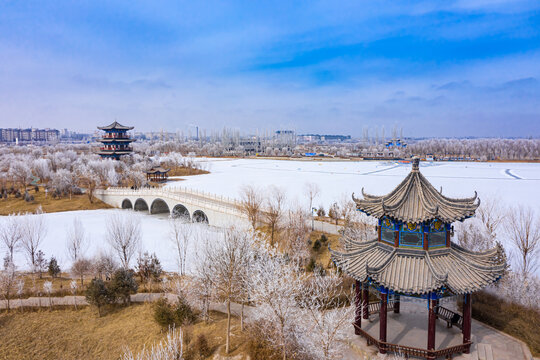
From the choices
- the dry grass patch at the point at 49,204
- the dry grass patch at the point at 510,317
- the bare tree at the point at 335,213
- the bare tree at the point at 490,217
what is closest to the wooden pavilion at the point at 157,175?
the dry grass patch at the point at 49,204

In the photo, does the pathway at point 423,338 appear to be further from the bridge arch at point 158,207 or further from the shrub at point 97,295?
the bridge arch at point 158,207

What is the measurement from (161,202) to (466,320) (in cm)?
4447

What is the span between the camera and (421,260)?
1319 cm

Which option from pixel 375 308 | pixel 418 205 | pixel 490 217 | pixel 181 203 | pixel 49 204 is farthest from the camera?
pixel 49 204

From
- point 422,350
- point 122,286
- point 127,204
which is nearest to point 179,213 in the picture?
point 127,204

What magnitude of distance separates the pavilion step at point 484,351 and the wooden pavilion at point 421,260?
1.99ft

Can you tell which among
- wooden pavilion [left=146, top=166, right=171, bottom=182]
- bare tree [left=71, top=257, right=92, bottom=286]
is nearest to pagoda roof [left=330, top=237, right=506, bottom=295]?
bare tree [left=71, top=257, right=92, bottom=286]

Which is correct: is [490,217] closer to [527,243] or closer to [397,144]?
[527,243]

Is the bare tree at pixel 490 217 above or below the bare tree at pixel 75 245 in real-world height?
above

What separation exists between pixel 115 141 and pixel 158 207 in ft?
144

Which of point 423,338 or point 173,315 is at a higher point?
point 423,338

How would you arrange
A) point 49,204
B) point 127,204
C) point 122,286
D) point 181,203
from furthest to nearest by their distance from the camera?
point 127,204 < point 49,204 < point 181,203 < point 122,286

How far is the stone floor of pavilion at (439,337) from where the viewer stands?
13672mm

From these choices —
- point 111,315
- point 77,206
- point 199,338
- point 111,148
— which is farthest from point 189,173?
A: point 199,338
